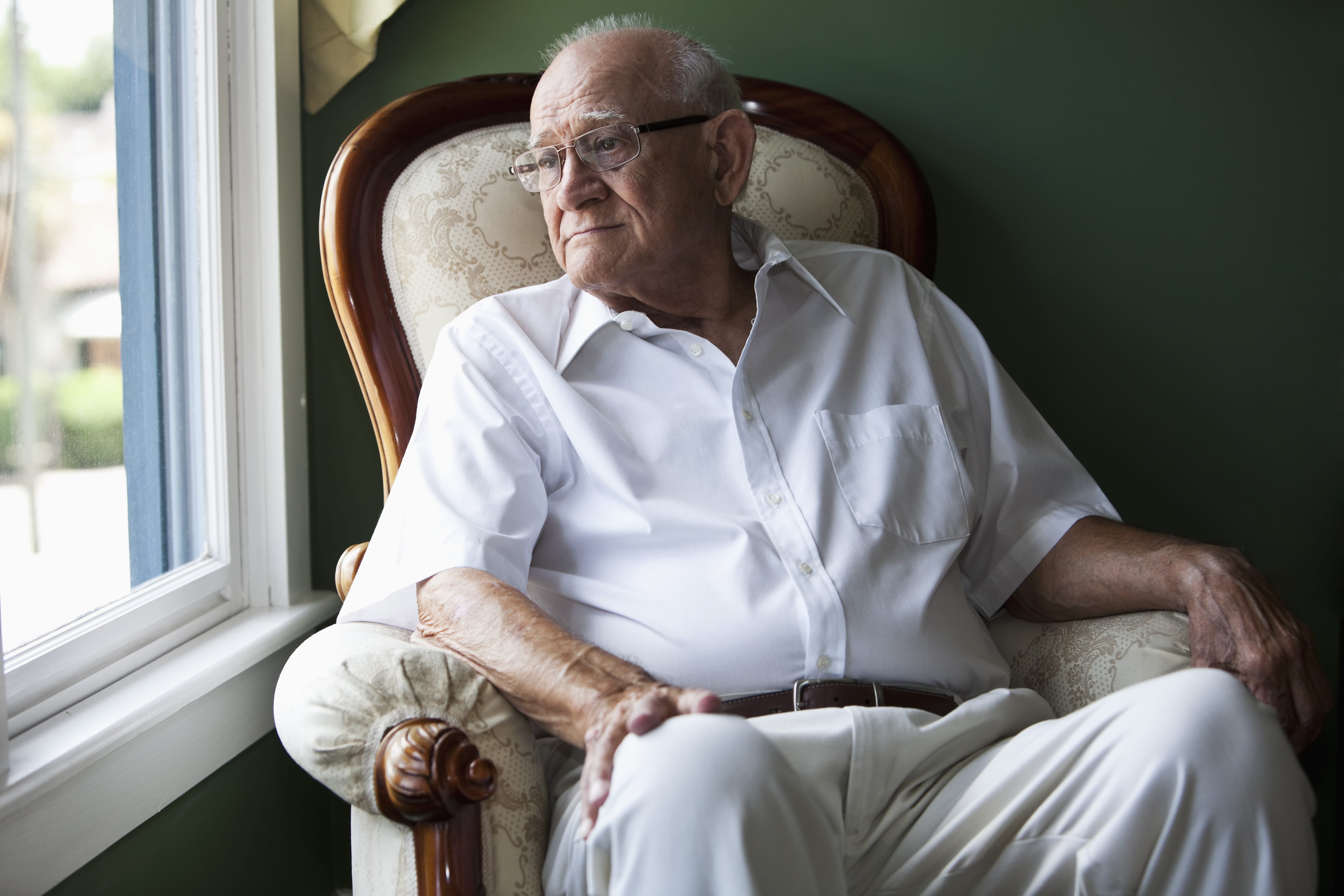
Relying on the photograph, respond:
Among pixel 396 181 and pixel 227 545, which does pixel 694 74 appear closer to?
pixel 396 181

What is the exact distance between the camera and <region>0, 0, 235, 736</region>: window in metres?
1.09

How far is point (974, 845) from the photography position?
85 cm

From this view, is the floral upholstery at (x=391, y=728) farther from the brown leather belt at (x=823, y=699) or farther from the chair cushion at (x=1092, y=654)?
the chair cushion at (x=1092, y=654)

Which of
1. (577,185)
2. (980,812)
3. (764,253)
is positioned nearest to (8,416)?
(577,185)

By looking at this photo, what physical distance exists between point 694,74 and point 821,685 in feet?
2.79

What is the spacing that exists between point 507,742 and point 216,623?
79 cm

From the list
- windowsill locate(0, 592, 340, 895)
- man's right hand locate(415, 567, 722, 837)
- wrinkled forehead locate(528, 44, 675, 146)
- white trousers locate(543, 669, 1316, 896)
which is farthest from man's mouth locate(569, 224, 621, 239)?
windowsill locate(0, 592, 340, 895)

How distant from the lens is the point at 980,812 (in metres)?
0.87

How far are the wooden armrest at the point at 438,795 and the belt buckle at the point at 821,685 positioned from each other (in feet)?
1.22

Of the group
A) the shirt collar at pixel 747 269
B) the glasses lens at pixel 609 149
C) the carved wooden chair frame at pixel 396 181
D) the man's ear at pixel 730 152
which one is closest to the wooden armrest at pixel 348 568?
the carved wooden chair frame at pixel 396 181

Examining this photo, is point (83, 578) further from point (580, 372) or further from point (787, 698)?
point (787, 698)

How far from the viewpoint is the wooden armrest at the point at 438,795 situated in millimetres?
796

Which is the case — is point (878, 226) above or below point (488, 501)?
above

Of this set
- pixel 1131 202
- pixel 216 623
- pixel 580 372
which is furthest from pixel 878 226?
pixel 216 623
